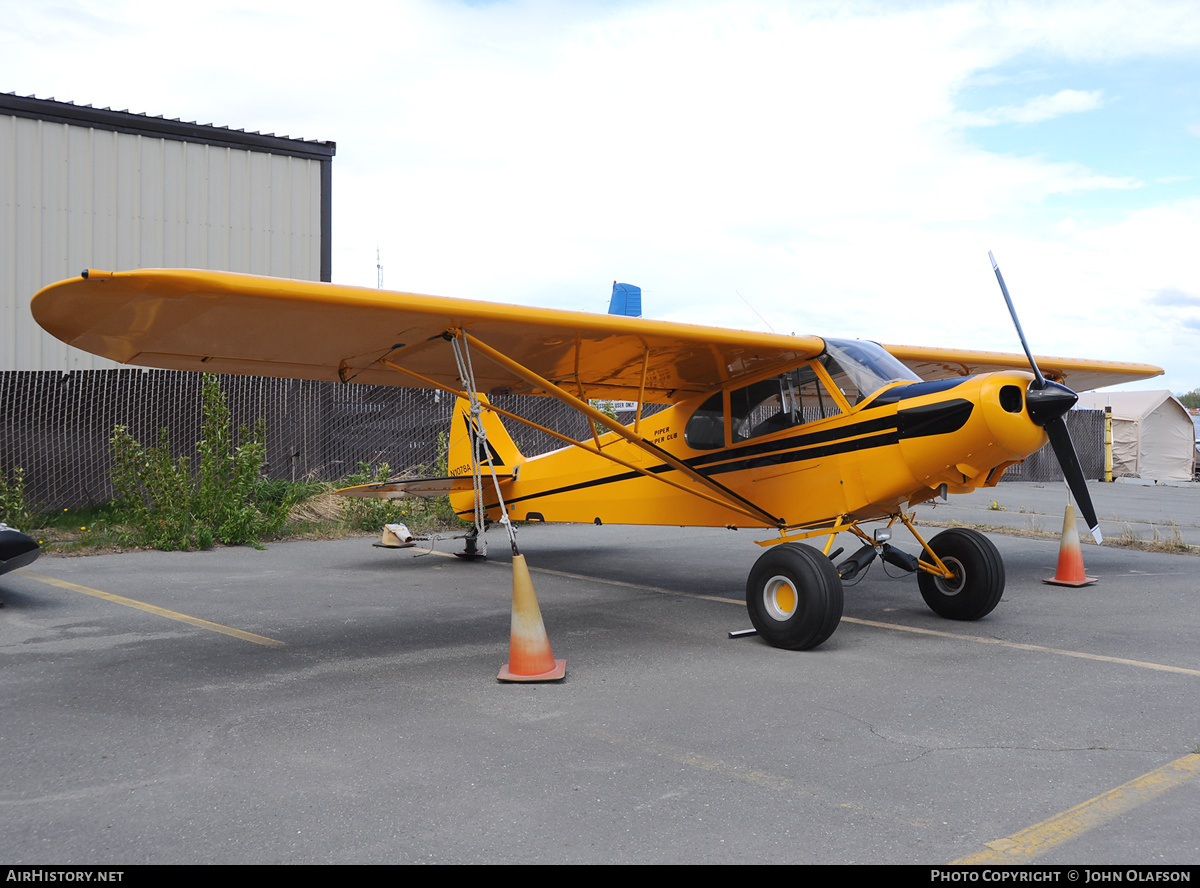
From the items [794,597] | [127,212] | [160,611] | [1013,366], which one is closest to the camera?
[794,597]

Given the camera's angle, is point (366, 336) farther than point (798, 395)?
No

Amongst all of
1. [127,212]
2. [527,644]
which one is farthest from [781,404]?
[127,212]

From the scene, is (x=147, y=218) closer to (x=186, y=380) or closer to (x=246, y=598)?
(x=186, y=380)

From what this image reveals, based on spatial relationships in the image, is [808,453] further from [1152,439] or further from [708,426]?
[1152,439]

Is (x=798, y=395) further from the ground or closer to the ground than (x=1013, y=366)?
closer to the ground

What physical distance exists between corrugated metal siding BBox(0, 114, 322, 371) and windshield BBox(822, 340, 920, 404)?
12.6 metres

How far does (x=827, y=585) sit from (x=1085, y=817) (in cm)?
267

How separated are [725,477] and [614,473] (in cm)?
160

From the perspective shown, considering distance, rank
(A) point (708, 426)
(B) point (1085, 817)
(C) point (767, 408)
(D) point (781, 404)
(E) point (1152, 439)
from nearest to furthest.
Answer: (B) point (1085, 817) < (D) point (781, 404) < (C) point (767, 408) < (A) point (708, 426) < (E) point (1152, 439)

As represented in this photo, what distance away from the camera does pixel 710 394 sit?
8.10 m

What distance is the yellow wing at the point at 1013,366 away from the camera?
9609mm

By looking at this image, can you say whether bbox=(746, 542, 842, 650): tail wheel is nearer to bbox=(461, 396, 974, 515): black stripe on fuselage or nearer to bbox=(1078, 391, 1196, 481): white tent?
bbox=(461, 396, 974, 515): black stripe on fuselage

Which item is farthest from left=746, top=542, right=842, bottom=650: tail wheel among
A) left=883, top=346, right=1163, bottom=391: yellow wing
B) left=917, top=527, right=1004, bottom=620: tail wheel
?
left=883, top=346, right=1163, bottom=391: yellow wing

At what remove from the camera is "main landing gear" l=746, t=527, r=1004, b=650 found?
569cm
